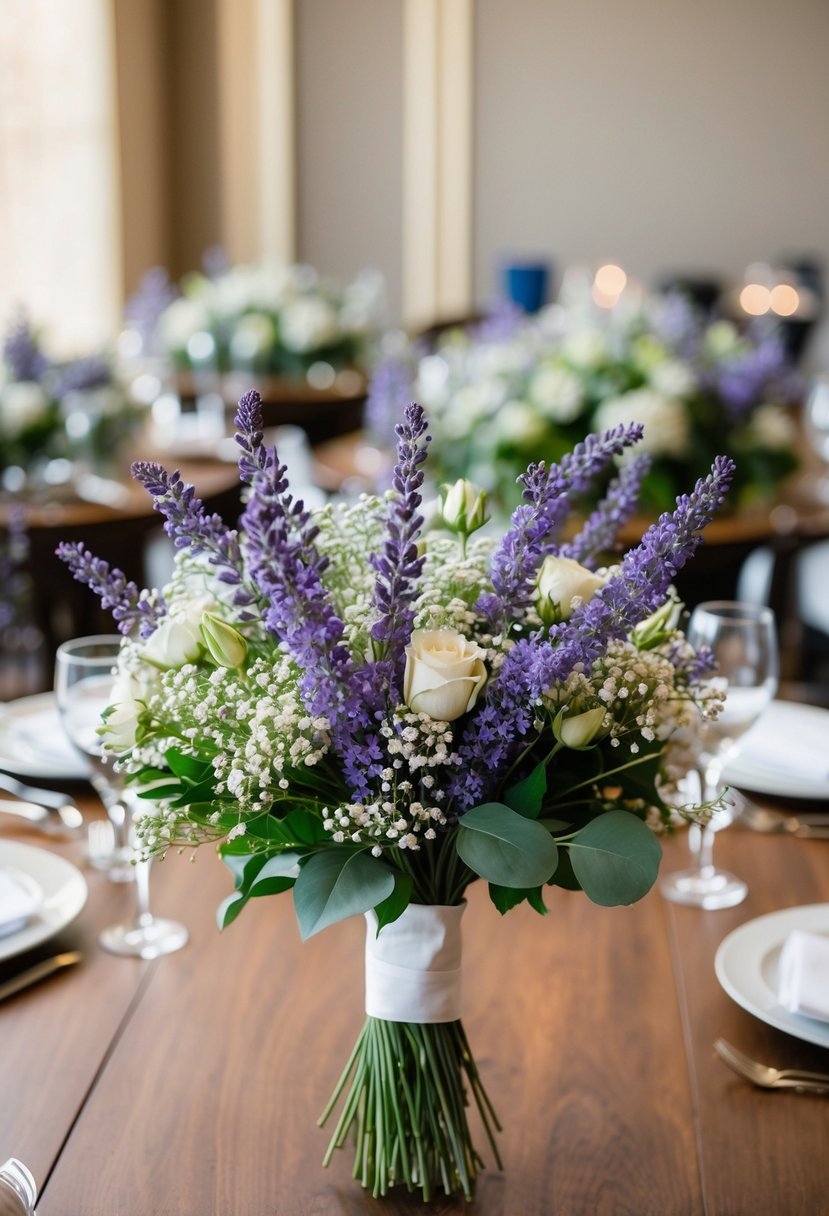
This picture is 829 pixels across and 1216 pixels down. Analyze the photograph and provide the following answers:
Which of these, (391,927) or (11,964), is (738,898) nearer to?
(391,927)

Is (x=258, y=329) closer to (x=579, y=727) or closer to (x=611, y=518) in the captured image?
(x=611, y=518)

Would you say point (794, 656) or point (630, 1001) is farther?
point (794, 656)

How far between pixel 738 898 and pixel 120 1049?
1.85 ft

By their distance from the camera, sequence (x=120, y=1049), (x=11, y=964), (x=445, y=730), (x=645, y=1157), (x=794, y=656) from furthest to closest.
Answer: (x=794, y=656) < (x=11, y=964) < (x=120, y=1049) < (x=645, y=1157) < (x=445, y=730)

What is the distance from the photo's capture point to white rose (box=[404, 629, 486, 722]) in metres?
0.77

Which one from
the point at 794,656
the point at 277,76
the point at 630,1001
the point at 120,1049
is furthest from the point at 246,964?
the point at 277,76

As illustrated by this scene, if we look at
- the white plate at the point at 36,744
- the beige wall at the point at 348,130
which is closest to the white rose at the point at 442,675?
the white plate at the point at 36,744

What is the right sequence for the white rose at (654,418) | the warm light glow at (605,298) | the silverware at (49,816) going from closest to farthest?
the silverware at (49,816) < the white rose at (654,418) < the warm light glow at (605,298)

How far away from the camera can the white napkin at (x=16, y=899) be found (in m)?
1.13

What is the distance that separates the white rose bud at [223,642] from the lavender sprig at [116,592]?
6 centimetres

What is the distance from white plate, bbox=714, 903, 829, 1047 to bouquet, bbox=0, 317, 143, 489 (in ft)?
6.58

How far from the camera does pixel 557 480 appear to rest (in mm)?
792

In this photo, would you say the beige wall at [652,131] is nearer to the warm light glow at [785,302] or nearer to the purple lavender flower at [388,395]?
the warm light glow at [785,302]

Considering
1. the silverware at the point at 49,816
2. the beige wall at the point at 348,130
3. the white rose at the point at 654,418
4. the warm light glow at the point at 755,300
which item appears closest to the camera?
the silverware at the point at 49,816
